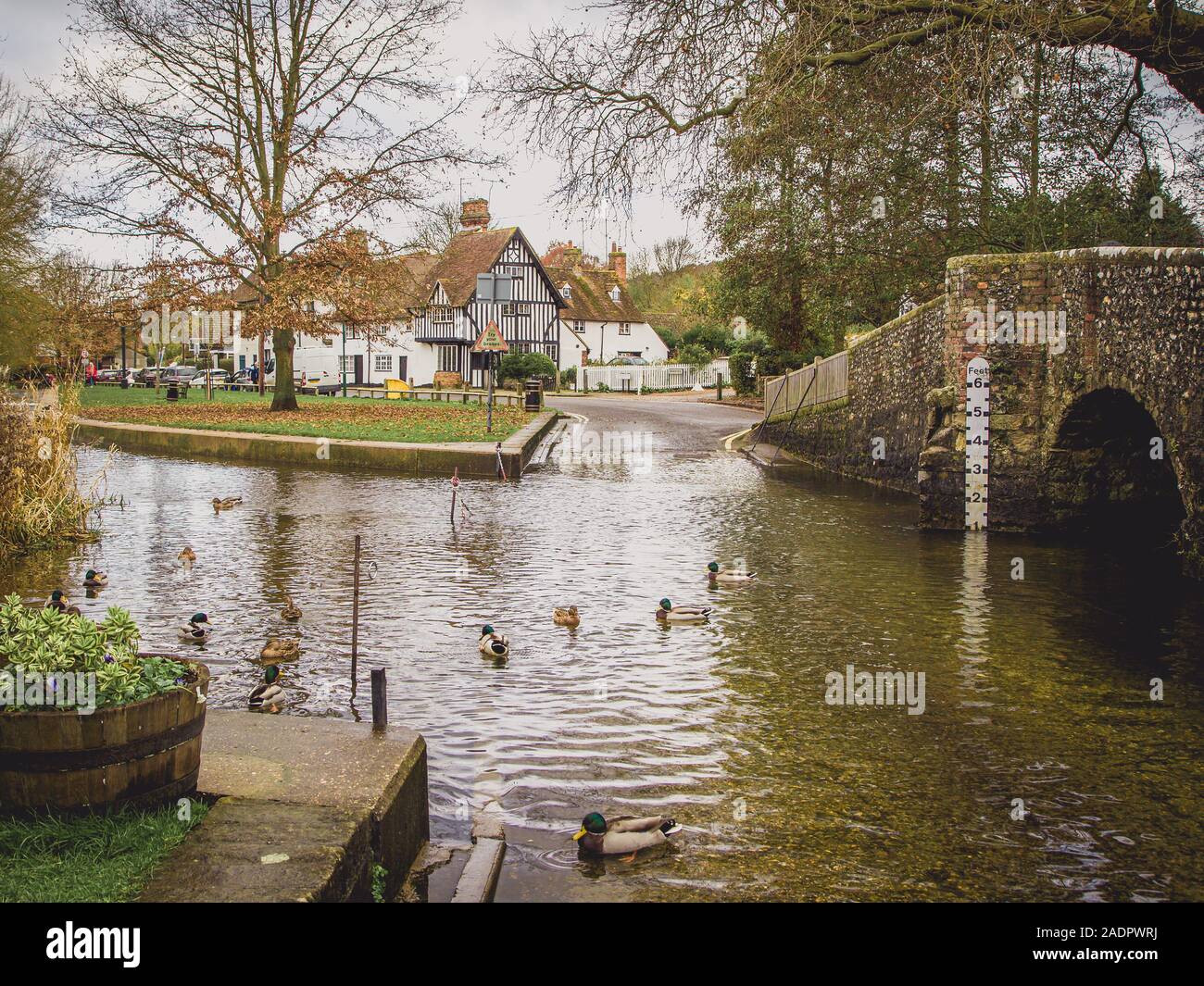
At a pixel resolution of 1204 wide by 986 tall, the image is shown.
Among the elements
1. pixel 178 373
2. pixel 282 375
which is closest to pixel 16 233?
pixel 282 375

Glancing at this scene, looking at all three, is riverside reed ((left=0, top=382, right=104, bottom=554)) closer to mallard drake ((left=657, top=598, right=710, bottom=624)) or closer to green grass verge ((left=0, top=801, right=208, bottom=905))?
mallard drake ((left=657, top=598, right=710, bottom=624))

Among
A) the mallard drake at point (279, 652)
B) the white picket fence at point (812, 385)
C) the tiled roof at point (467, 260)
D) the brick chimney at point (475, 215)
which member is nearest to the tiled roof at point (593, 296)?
the brick chimney at point (475, 215)

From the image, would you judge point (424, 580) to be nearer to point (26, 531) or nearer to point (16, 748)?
point (26, 531)

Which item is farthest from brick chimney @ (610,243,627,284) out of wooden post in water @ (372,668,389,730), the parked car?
wooden post in water @ (372,668,389,730)

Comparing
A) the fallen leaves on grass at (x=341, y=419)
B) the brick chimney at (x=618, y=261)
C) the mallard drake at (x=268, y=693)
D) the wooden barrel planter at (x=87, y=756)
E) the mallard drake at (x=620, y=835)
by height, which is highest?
the brick chimney at (x=618, y=261)

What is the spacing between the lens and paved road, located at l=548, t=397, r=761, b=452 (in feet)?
91.9

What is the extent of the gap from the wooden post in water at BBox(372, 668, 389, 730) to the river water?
486 mm

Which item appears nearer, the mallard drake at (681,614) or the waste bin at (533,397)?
the mallard drake at (681,614)

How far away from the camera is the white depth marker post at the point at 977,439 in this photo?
1398cm

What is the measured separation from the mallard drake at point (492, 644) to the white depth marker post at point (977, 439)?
8.51 metres

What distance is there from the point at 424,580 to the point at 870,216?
Result: 677 inches

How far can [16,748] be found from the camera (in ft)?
12.4

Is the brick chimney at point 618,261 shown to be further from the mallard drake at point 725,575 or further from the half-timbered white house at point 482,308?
the mallard drake at point 725,575
